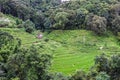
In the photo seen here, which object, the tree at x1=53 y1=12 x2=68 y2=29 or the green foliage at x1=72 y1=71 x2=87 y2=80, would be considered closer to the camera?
the green foliage at x1=72 y1=71 x2=87 y2=80

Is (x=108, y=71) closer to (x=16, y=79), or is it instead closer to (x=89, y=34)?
(x=16, y=79)

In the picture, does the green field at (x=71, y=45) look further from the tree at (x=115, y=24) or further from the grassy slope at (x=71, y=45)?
the tree at (x=115, y=24)

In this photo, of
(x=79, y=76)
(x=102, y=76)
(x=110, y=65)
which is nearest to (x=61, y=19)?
(x=110, y=65)

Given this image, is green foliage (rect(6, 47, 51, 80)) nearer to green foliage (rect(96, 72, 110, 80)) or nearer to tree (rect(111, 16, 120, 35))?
green foliage (rect(96, 72, 110, 80))

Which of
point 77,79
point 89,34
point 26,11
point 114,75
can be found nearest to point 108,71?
point 114,75

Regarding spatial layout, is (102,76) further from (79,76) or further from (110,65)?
(110,65)

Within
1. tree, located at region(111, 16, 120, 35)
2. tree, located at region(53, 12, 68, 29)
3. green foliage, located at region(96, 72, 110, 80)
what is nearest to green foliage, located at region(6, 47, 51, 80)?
green foliage, located at region(96, 72, 110, 80)
